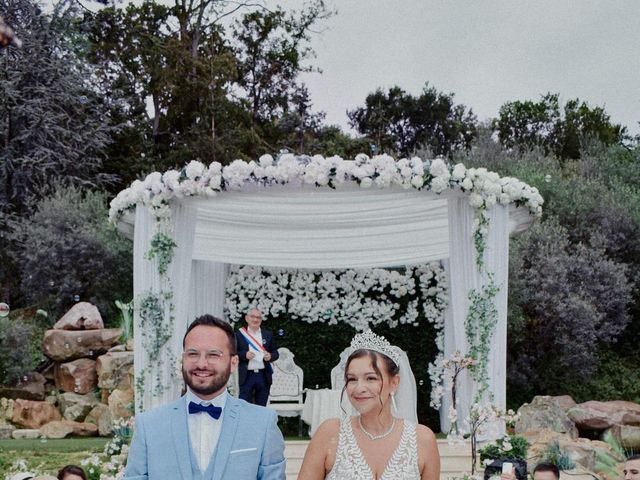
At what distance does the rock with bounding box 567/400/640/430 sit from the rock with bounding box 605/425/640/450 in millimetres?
98

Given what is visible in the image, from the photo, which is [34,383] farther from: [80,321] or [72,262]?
[72,262]

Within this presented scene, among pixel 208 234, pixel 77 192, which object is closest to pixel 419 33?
pixel 77 192

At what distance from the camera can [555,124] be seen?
2494cm

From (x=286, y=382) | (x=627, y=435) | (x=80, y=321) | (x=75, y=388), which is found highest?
(x=80, y=321)

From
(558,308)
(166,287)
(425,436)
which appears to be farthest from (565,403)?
(425,436)

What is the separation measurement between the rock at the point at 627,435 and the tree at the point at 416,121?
15.4 metres

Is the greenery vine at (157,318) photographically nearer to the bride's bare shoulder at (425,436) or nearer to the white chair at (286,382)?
the white chair at (286,382)

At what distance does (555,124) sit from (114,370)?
16800 millimetres

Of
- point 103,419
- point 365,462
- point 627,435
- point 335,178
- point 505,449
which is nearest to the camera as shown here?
point 365,462

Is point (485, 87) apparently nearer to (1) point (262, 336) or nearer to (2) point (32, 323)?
(2) point (32, 323)

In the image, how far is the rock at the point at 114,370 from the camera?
1256 cm

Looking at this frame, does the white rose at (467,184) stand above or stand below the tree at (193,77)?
below

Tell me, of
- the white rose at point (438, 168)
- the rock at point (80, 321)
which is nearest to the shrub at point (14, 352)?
the rock at point (80, 321)

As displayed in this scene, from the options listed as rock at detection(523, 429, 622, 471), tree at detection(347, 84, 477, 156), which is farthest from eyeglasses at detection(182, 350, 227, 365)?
tree at detection(347, 84, 477, 156)
